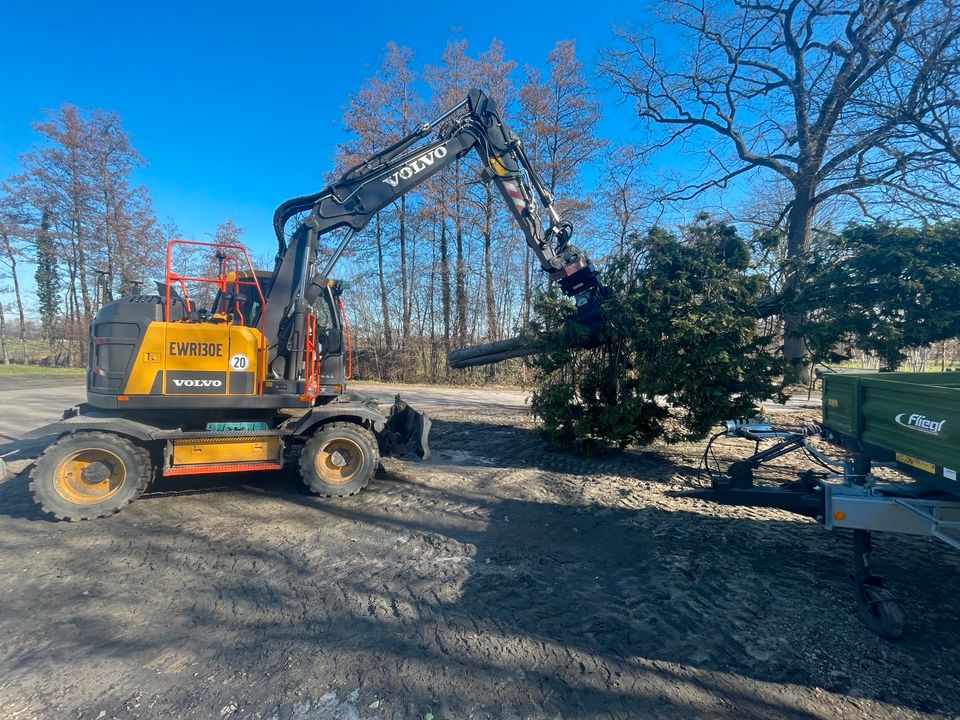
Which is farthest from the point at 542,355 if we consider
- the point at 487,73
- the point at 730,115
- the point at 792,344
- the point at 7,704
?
the point at 487,73

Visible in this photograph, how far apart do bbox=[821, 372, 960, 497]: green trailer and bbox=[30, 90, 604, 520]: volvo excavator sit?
4606 millimetres

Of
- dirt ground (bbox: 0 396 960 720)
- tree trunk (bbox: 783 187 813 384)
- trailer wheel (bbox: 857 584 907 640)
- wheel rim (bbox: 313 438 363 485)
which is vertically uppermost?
tree trunk (bbox: 783 187 813 384)

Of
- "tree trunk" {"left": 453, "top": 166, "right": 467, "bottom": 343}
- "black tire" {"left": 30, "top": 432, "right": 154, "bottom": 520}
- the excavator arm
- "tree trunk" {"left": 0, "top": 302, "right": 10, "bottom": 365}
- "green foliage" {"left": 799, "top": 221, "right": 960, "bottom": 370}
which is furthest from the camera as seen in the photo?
"tree trunk" {"left": 0, "top": 302, "right": 10, "bottom": 365}

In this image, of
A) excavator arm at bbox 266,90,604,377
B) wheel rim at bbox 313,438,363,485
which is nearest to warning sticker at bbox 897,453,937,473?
excavator arm at bbox 266,90,604,377

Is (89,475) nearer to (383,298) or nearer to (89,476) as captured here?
(89,476)

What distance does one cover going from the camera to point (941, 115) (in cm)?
940

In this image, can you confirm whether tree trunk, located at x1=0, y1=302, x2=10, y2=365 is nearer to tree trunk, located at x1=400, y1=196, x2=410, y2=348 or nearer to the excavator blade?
tree trunk, located at x1=400, y1=196, x2=410, y2=348

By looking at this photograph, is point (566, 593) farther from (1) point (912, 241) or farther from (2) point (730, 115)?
(2) point (730, 115)

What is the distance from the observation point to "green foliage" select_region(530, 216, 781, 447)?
6.64 metres

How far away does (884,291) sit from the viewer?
612cm

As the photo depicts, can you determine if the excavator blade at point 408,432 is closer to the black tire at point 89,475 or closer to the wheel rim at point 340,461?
the wheel rim at point 340,461

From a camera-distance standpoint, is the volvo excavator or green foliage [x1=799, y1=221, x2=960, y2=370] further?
green foliage [x1=799, y1=221, x2=960, y2=370]

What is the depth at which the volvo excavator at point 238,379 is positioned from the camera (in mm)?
5195

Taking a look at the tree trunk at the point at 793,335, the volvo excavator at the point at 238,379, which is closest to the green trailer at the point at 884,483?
the tree trunk at the point at 793,335
